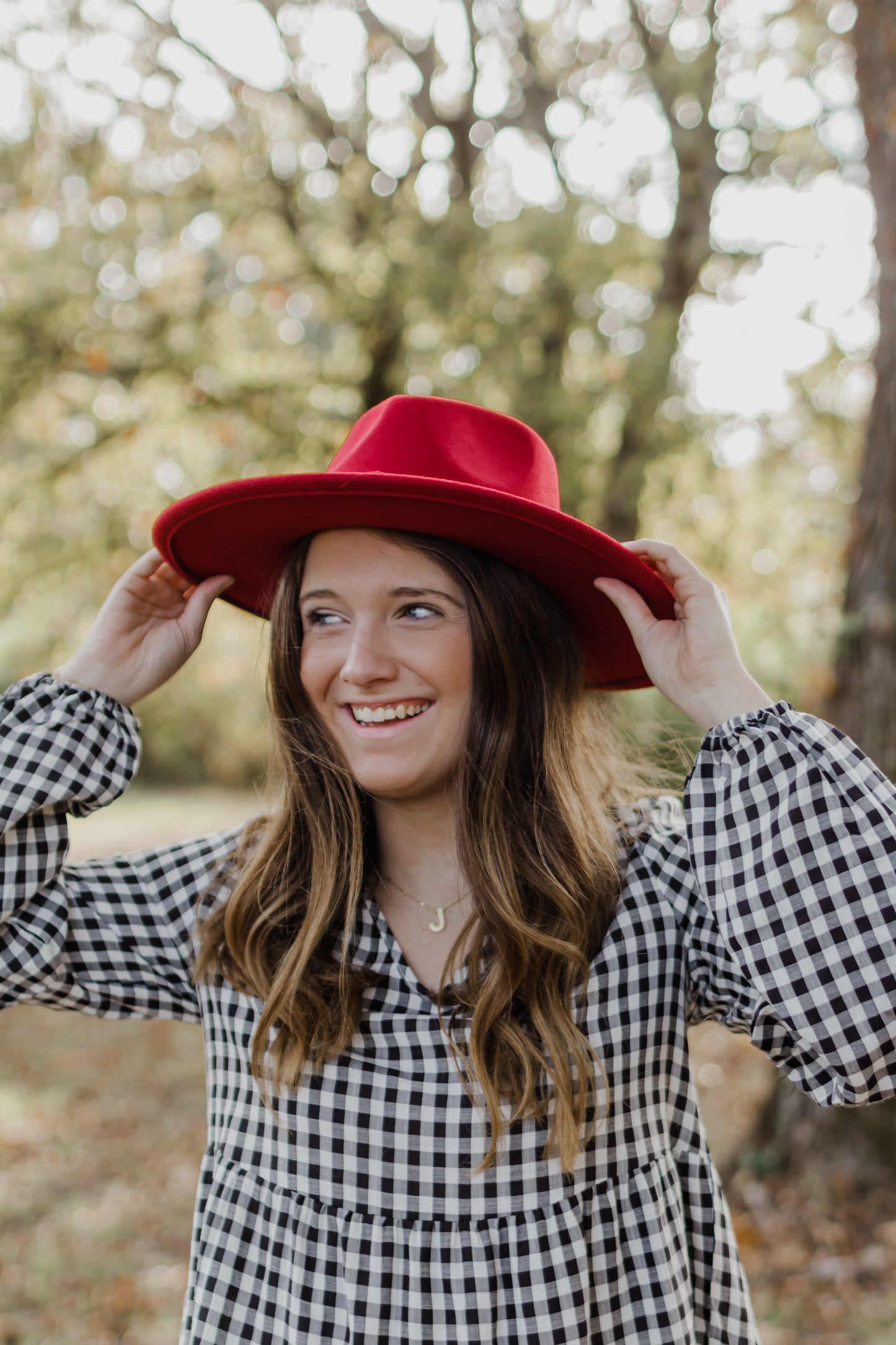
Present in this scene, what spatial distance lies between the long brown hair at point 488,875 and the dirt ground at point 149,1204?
0.35 meters

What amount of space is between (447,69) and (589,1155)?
7.74 meters

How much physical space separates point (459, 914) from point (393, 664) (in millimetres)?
497

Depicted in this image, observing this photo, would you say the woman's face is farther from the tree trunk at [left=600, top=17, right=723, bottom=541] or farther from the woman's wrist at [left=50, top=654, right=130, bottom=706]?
the tree trunk at [left=600, top=17, right=723, bottom=541]

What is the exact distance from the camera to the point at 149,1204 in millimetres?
4777

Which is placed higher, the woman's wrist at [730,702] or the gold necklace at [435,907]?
the woman's wrist at [730,702]

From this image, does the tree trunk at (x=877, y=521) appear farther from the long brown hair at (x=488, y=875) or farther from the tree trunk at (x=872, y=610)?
the long brown hair at (x=488, y=875)

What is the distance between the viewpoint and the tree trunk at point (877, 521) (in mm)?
3734

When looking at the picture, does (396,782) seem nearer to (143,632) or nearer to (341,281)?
(143,632)

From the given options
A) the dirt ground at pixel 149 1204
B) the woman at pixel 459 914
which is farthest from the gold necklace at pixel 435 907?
the dirt ground at pixel 149 1204

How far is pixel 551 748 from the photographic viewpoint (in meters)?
1.92

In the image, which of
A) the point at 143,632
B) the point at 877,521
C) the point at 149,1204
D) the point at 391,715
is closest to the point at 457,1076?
the point at 391,715

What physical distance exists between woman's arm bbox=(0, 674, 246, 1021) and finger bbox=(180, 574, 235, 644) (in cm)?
25

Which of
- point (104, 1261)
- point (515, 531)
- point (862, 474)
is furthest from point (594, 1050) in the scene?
point (104, 1261)

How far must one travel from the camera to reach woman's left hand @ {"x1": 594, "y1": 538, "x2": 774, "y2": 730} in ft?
5.69
